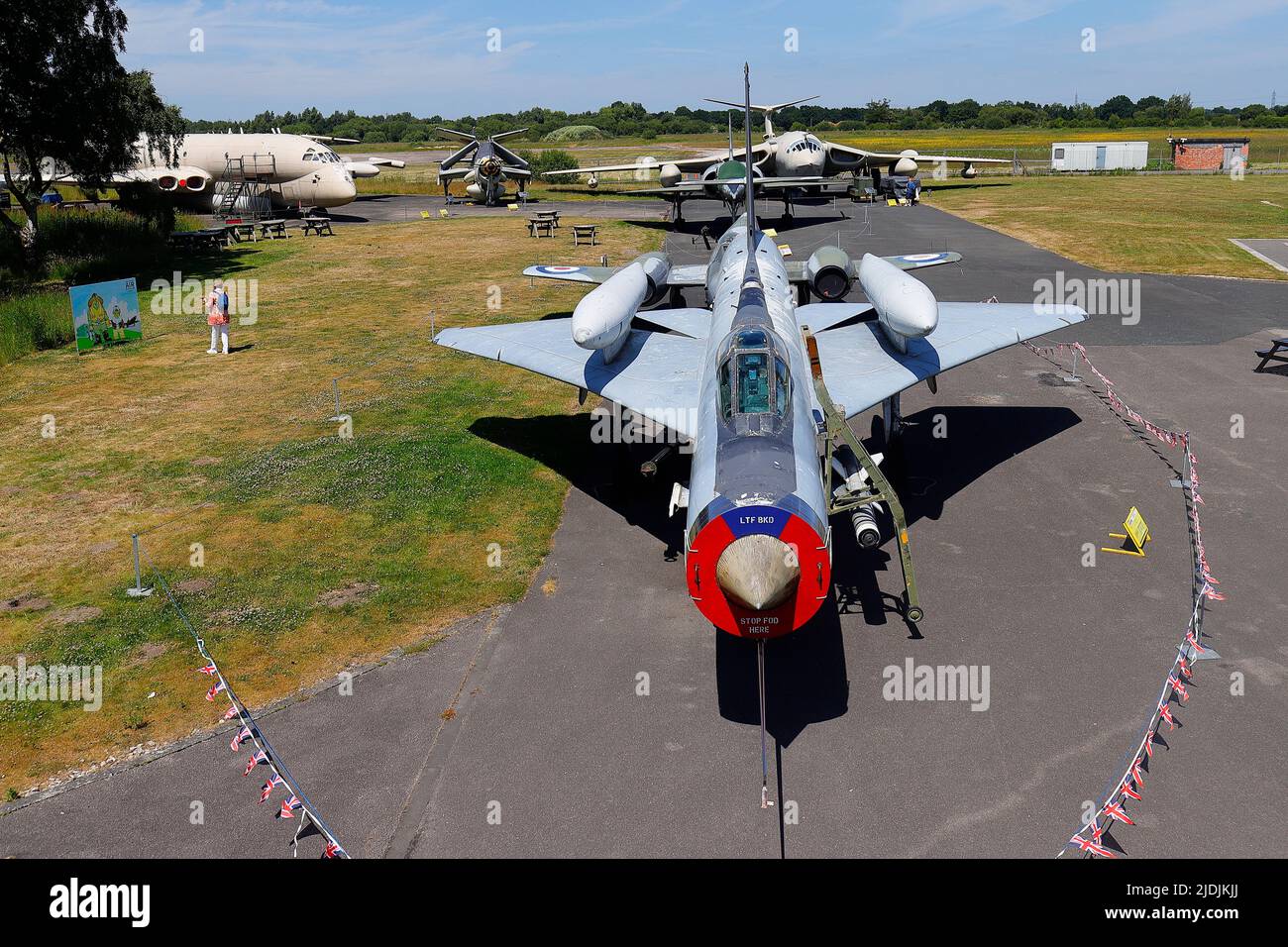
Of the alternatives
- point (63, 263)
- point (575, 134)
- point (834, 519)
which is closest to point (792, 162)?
point (63, 263)

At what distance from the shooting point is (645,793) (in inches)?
335

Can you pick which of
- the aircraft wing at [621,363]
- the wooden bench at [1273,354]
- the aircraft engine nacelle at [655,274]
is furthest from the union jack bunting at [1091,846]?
the wooden bench at [1273,354]

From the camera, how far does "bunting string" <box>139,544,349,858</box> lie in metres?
8.09

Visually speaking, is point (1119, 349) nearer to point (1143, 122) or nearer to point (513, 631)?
point (513, 631)

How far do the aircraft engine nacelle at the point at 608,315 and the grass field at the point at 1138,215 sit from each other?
2662 centimetres

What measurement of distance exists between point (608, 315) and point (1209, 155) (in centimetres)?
8242

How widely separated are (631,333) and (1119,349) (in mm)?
14841

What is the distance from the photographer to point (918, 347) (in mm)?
15742

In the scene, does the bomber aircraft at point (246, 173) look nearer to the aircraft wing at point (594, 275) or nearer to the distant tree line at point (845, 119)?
the aircraft wing at point (594, 275)

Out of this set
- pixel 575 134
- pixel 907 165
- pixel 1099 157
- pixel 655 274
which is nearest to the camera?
pixel 655 274

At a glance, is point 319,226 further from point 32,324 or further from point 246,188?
point 32,324

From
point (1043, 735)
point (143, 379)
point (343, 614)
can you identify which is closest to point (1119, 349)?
point (1043, 735)

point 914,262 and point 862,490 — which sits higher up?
point 914,262

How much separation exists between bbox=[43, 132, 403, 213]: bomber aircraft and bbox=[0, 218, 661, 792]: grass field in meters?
26.2
